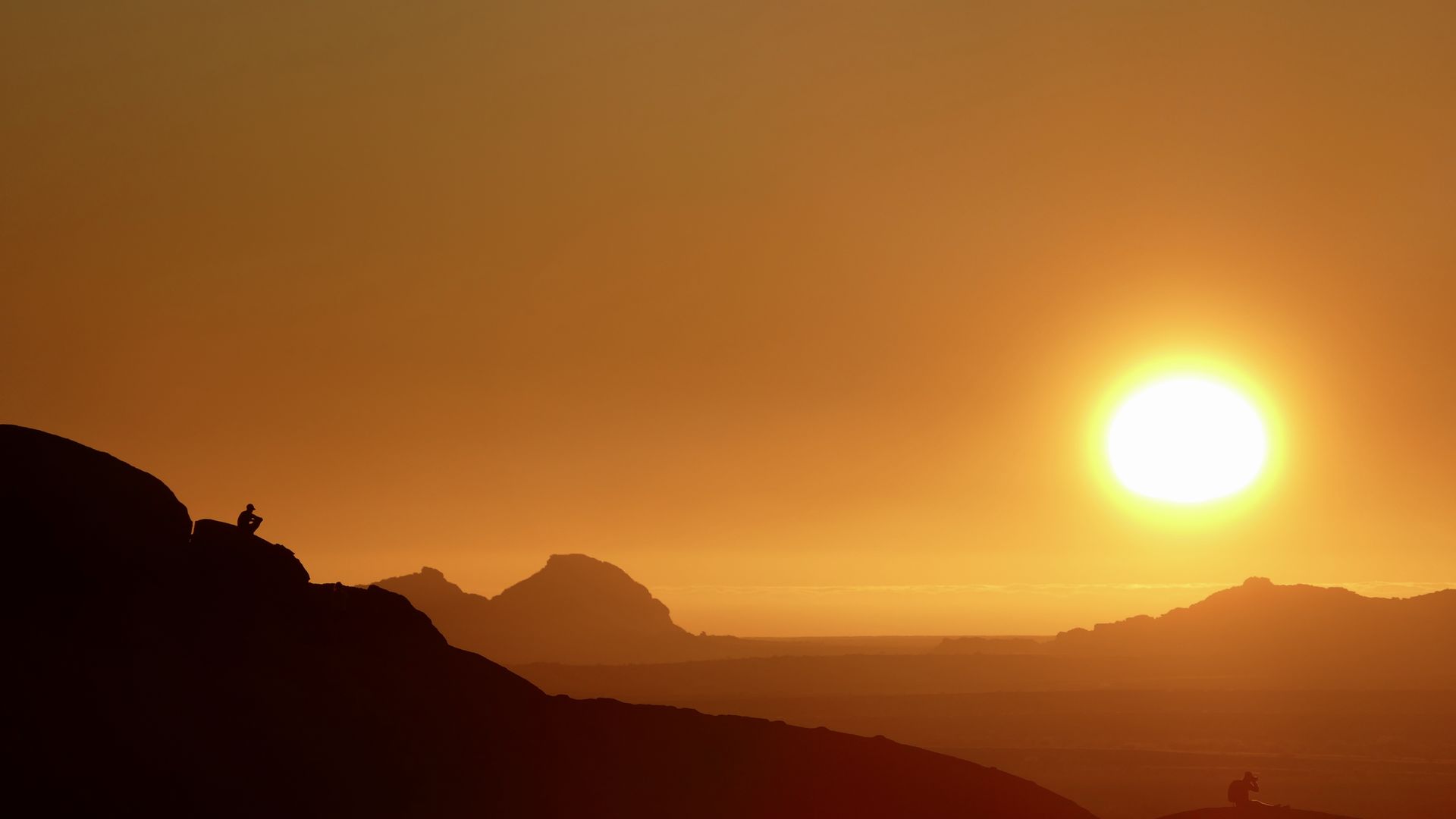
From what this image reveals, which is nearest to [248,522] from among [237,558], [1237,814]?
[237,558]

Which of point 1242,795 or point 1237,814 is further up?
point 1242,795

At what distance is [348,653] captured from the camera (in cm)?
4041

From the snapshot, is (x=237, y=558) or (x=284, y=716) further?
(x=237, y=558)

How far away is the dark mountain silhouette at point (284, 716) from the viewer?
104ft

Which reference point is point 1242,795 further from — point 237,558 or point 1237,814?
point 237,558

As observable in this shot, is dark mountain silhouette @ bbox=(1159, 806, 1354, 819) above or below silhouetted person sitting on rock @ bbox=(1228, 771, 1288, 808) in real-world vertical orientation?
below

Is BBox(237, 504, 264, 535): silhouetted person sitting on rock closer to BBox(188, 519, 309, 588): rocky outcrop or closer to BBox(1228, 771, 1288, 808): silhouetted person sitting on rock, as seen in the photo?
BBox(188, 519, 309, 588): rocky outcrop

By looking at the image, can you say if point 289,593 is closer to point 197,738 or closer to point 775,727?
point 197,738

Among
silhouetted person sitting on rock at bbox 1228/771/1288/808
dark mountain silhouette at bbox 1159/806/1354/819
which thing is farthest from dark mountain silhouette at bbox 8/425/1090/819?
silhouetted person sitting on rock at bbox 1228/771/1288/808

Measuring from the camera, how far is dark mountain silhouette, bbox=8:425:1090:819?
31.7m

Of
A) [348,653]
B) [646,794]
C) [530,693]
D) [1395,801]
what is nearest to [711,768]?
[646,794]

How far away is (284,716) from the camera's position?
35562mm

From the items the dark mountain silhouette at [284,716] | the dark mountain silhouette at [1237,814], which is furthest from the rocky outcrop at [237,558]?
the dark mountain silhouette at [1237,814]

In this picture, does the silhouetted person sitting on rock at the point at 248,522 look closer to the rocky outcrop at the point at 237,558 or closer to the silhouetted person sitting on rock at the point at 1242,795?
the rocky outcrop at the point at 237,558
